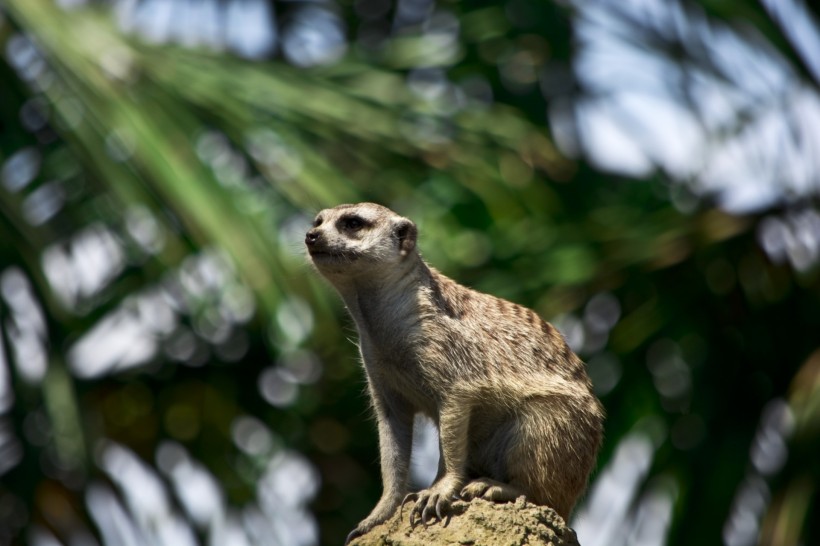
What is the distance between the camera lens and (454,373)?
19.8 feet

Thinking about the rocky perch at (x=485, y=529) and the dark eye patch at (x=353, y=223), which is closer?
the rocky perch at (x=485, y=529)

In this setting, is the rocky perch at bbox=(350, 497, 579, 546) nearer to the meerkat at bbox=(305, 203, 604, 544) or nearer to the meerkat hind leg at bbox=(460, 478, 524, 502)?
the meerkat hind leg at bbox=(460, 478, 524, 502)

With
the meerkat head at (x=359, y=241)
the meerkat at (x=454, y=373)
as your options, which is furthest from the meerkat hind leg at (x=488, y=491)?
the meerkat head at (x=359, y=241)

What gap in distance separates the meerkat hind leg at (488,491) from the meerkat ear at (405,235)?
97 centimetres

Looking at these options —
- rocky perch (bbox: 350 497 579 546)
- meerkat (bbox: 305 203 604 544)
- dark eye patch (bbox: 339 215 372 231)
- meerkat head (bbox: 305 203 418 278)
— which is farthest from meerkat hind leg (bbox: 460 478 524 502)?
dark eye patch (bbox: 339 215 372 231)

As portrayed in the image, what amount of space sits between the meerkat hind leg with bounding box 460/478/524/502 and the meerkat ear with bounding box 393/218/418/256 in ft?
3.19

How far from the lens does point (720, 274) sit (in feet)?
29.8

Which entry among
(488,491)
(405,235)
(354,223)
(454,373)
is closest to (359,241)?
(354,223)

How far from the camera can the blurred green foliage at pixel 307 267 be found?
22.7 feet

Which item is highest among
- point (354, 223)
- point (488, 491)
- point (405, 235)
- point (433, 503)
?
point (354, 223)

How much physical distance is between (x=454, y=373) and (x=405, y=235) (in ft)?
2.05

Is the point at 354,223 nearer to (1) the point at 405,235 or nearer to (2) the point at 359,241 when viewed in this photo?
(2) the point at 359,241

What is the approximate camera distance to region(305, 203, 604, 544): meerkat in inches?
236

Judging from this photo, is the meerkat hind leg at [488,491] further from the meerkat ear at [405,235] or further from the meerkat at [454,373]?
the meerkat ear at [405,235]
